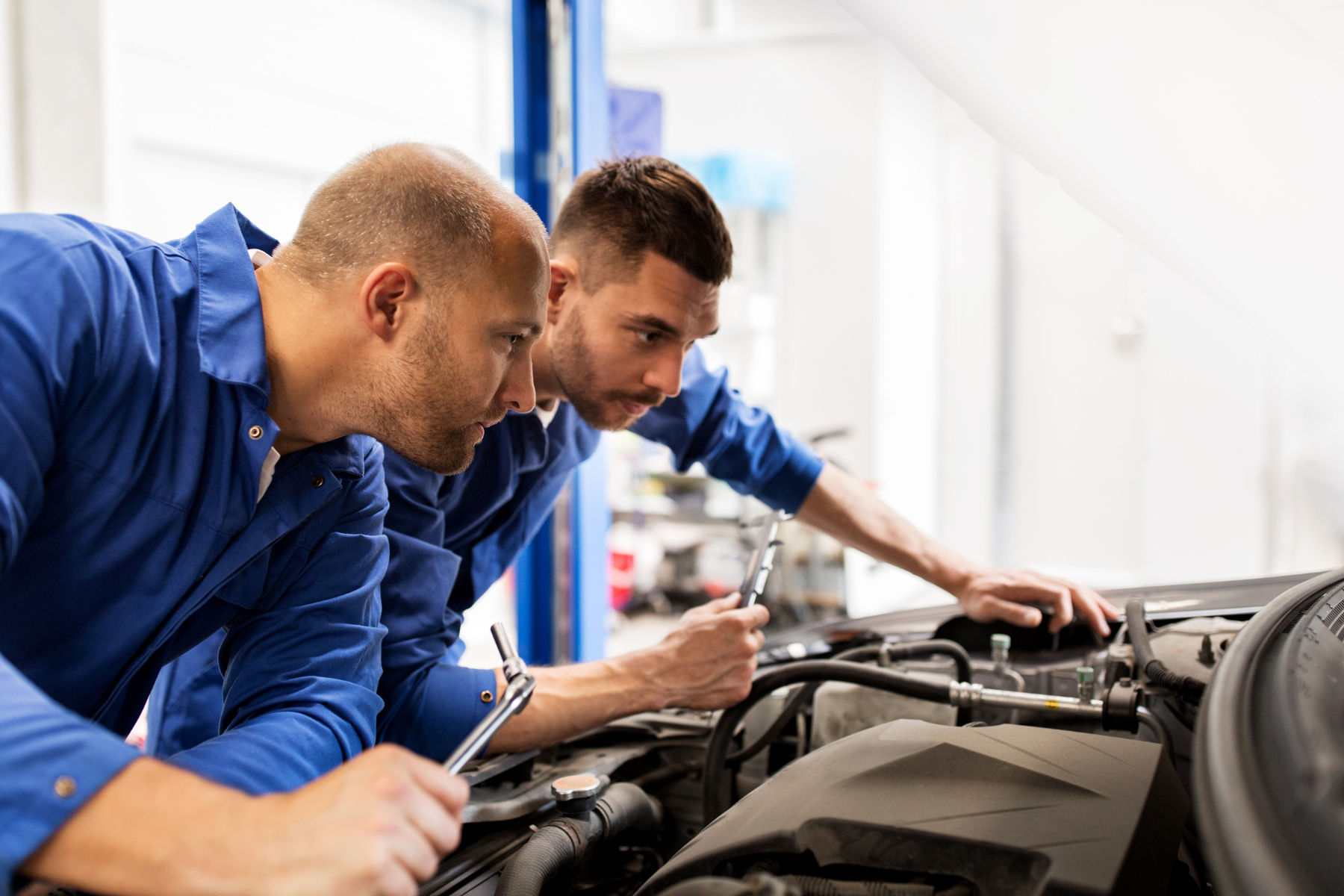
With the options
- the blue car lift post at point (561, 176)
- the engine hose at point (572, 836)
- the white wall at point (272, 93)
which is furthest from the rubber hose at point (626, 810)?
the white wall at point (272, 93)

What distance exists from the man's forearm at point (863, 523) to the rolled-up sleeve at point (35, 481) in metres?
1.26

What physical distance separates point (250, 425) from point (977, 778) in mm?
754

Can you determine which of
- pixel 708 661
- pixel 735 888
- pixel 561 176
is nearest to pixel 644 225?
pixel 708 661

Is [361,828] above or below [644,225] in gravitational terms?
below

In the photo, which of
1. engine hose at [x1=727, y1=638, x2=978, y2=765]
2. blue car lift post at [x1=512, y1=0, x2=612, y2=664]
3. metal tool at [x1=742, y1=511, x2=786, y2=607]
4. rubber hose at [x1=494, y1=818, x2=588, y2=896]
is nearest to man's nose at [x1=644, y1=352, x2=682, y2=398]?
metal tool at [x1=742, y1=511, x2=786, y2=607]

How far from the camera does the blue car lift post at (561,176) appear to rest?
8.60 ft

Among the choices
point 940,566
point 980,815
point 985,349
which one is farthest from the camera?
point 985,349

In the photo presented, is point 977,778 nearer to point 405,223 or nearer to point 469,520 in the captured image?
point 405,223

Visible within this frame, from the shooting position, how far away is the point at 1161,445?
16.3 feet

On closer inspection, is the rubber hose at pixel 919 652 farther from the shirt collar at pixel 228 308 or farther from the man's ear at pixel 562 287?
the shirt collar at pixel 228 308

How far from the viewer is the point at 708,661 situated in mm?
1194

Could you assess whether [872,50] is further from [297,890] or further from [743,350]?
[297,890]

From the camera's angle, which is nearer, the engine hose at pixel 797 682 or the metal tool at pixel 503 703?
the metal tool at pixel 503 703

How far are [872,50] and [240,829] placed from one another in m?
5.36
